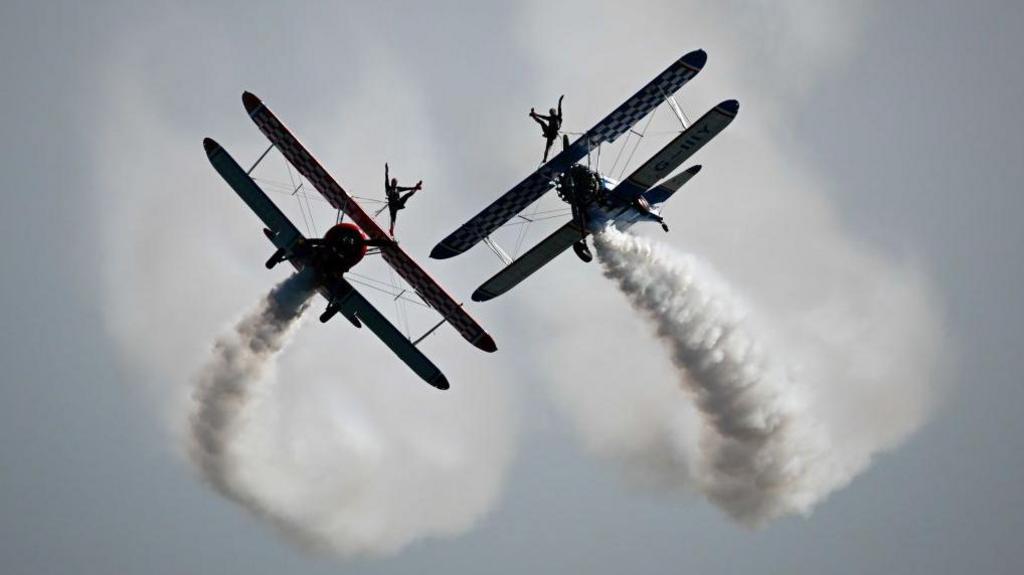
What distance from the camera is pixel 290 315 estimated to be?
41438 millimetres

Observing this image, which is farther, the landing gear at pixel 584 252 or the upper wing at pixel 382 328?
the landing gear at pixel 584 252

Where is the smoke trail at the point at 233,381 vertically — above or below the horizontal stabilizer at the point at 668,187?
below

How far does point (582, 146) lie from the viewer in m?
42.0

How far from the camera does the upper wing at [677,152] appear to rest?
40.3 m

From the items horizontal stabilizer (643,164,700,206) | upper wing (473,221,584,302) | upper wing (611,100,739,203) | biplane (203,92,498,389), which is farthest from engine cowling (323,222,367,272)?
horizontal stabilizer (643,164,700,206)

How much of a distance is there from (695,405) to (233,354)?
1134 centimetres

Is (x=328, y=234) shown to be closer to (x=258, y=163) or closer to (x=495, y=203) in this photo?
(x=258, y=163)

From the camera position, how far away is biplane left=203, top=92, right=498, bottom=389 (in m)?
39.2

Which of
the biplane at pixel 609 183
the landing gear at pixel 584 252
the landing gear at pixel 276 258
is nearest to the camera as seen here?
the landing gear at pixel 276 258

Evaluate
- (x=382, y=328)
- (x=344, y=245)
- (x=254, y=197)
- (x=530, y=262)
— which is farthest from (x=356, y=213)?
(x=530, y=262)

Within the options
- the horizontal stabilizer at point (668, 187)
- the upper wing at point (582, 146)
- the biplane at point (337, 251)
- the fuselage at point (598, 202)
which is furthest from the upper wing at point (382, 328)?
the horizontal stabilizer at point (668, 187)

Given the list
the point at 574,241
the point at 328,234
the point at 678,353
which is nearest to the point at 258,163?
the point at 328,234

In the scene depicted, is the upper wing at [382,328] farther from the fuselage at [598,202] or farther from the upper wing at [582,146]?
the fuselage at [598,202]

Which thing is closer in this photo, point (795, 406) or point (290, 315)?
point (290, 315)
